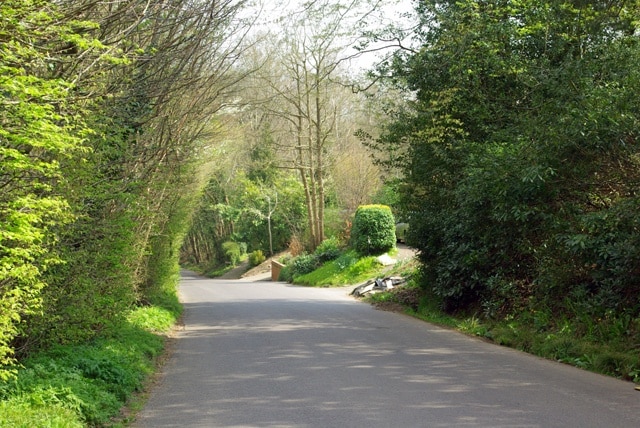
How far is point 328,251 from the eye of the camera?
41.8 m

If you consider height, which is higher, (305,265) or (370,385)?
(305,265)

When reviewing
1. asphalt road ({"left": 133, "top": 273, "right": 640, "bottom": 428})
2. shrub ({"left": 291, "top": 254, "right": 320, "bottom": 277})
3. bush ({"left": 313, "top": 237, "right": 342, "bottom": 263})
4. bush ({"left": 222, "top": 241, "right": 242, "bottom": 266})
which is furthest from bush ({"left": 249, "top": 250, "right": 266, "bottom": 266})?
asphalt road ({"left": 133, "top": 273, "right": 640, "bottom": 428})

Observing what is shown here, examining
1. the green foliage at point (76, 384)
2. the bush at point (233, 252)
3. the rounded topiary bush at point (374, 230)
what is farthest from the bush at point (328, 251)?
the green foliage at point (76, 384)

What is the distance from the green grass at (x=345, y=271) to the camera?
115ft

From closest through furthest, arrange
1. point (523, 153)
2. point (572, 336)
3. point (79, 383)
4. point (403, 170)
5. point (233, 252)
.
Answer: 1. point (79, 383)
2. point (572, 336)
3. point (523, 153)
4. point (403, 170)
5. point (233, 252)

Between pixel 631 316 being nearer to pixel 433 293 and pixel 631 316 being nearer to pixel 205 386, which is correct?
pixel 205 386

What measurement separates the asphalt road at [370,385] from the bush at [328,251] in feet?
82.7

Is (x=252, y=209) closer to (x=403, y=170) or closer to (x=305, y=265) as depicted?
(x=305, y=265)

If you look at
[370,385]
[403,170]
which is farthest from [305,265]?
[370,385]

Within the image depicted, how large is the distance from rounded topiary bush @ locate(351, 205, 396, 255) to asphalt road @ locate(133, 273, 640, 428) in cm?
2016

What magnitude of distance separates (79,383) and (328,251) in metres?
33.7

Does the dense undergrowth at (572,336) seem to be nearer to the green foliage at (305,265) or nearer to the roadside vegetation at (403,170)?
the roadside vegetation at (403,170)

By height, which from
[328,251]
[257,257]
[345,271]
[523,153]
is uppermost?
[523,153]

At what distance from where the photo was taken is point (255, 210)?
5506 centimetres
